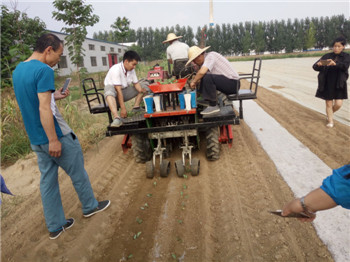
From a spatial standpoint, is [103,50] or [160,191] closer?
[160,191]

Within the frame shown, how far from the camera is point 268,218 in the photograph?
3.05m

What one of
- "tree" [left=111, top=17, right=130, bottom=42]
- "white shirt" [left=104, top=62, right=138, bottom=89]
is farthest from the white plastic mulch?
"tree" [left=111, top=17, right=130, bottom=42]

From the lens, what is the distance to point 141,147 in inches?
193

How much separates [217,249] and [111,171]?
107 inches

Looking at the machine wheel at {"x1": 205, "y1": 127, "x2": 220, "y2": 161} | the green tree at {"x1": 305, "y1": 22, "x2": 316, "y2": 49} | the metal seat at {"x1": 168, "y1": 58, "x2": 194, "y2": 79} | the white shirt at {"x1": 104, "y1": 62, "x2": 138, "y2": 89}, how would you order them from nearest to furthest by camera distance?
1. the machine wheel at {"x1": 205, "y1": 127, "x2": 220, "y2": 161}
2. the white shirt at {"x1": 104, "y1": 62, "x2": 138, "y2": 89}
3. the metal seat at {"x1": 168, "y1": 58, "x2": 194, "y2": 79}
4. the green tree at {"x1": 305, "y1": 22, "x2": 316, "y2": 49}

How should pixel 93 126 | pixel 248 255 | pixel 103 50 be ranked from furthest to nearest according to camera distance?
pixel 103 50 → pixel 93 126 → pixel 248 255

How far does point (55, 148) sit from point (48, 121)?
1.03 feet

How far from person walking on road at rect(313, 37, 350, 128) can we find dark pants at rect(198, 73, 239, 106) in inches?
98.1

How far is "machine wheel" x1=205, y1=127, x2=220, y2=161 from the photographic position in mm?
4609

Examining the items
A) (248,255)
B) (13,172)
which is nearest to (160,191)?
(248,255)

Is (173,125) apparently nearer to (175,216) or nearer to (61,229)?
(175,216)

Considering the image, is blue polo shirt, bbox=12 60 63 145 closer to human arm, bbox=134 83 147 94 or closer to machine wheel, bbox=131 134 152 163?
machine wheel, bbox=131 134 152 163

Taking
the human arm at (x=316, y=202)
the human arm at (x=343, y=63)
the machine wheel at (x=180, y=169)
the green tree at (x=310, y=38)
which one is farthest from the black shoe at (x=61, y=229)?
the green tree at (x=310, y=38)

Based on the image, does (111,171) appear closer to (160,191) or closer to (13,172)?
(160,191)
